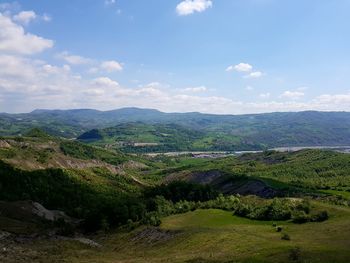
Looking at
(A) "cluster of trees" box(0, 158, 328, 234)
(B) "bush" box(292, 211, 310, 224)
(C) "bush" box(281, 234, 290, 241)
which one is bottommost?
(A) "cluster of trees" box(0, 158, 328, 234)

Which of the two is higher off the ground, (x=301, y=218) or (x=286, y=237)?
(x=286, y=237)

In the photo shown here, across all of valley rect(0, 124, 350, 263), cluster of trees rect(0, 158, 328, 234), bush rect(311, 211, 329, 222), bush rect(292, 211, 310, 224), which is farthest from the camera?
cluster of trees rect(0, 158, 328, 234)

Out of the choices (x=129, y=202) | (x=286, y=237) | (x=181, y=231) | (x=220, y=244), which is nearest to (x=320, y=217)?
(x=286, y=237)

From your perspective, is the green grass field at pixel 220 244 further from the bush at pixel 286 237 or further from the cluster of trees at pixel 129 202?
the cluster of trees at pixel 129 202

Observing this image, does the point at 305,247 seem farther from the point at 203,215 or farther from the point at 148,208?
the point at 148,208

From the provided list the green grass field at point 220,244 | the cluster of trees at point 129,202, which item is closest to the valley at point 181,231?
the green grass field at point 220,244

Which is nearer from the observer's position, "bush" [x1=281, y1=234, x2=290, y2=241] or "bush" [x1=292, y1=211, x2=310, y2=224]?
"bush" [x1=281, y1=234, x2=290, y2=241]

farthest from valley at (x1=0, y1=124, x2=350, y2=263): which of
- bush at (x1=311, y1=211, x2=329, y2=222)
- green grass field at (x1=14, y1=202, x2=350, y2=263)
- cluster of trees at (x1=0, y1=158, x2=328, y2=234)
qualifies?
cluster of trees at (x1=0, y1=158, x2=328, y2=234)

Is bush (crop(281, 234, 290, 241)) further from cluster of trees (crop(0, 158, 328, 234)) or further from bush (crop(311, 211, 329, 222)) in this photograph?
cluster of trees (crop(0, 158, 328, 234))

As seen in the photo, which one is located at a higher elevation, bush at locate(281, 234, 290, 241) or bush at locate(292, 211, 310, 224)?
bush at locate(281, 234, 290, 241)

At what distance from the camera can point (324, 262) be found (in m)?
53.3

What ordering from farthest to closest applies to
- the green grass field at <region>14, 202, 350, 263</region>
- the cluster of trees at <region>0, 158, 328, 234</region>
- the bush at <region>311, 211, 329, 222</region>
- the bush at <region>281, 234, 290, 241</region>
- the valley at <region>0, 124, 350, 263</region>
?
the cluster of trees at <region>0, 158, 328, 234</region>, the bush at <region>311, 211, 329, 222</region>, the bush at <region>281, 234, 290, 241</region>, the valley at <region>0, 124, 350, 263</region>, the green grass field at <region>14, 202, 350, 263</region>

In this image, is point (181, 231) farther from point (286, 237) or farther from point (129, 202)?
point (129, 202)

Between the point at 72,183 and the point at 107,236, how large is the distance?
285 feet
